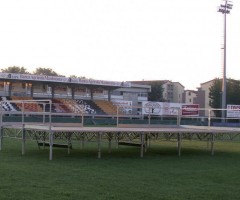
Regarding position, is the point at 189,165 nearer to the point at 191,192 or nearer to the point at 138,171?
the point at 138,171

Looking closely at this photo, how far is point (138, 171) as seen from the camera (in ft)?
37.6

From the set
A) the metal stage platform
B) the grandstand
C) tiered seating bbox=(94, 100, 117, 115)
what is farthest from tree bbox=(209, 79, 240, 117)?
the metal stage platform

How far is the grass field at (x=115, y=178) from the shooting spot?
818cm

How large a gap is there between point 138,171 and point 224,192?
312 centimetres

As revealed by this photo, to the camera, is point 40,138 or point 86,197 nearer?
point 86,197

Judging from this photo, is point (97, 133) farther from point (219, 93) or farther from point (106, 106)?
point (219, 93)

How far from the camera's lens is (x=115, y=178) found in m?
10.1

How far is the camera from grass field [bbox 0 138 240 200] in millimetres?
8180

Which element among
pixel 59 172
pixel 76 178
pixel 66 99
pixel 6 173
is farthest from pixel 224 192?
pixel 66 99

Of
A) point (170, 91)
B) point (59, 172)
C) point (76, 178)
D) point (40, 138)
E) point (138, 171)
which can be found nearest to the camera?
point (76, 178)

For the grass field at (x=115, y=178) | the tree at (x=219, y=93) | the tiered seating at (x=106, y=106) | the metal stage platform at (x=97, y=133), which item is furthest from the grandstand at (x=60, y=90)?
the grass field at (x=115, y=178)

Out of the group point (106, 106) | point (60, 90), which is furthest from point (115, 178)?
point (60, 90)

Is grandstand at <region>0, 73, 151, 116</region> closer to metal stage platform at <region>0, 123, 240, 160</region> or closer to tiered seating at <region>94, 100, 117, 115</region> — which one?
tiered seating at <region>94, 100, 117, 115</region>

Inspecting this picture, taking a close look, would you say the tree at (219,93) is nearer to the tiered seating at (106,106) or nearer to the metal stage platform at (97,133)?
the tiered seating at (106,106)
